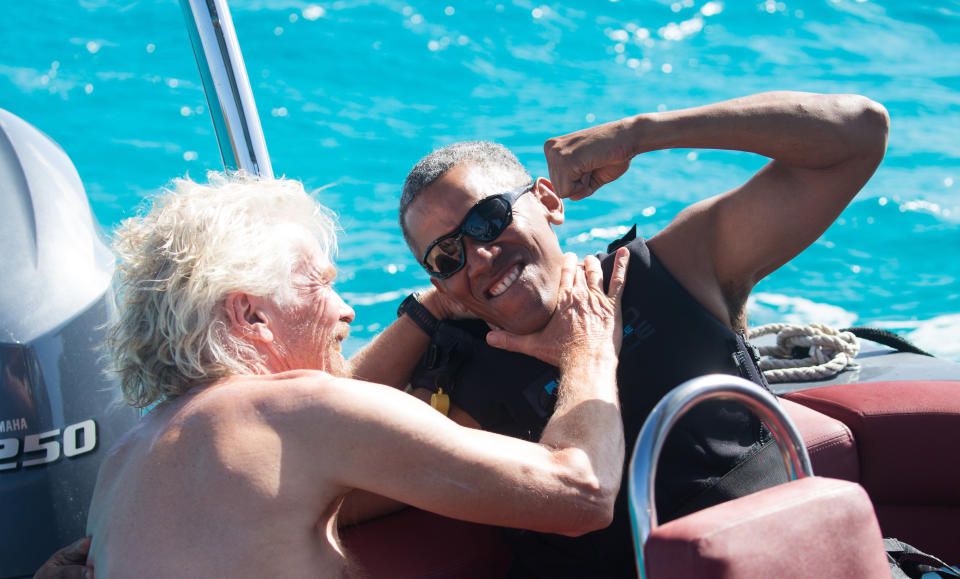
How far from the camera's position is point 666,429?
1.39m

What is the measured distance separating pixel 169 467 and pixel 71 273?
1.15 m

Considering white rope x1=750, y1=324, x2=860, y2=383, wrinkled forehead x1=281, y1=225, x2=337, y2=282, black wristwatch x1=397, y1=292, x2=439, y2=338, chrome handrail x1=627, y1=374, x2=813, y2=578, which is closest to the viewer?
chrome handrail x1=627, y1=374, x2=813, y2=578

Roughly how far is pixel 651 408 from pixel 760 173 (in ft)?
2.31

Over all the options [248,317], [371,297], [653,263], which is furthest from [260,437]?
[371,297]

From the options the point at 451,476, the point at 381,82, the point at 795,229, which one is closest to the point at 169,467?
the point at 451,476

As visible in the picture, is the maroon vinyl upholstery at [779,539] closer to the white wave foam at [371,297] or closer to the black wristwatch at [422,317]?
the black wristwatch at [422,317]

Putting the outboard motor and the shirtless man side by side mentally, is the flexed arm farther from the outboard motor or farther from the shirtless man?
the outboard motor

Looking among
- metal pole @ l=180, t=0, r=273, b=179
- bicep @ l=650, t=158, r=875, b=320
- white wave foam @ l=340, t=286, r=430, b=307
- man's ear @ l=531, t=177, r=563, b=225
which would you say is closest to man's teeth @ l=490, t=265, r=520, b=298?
man's ear @ l=531, t=177, r=563, b=225

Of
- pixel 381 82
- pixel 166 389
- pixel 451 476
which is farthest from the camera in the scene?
pixel 381 82

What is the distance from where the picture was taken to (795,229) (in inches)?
87.0

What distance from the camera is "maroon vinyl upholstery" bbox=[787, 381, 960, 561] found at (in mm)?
2535

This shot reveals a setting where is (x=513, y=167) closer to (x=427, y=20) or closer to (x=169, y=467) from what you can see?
(x=169, y=467)

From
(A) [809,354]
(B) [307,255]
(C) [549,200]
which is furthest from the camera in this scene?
(A) [809,354]

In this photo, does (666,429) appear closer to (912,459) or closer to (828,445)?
(828,445)
